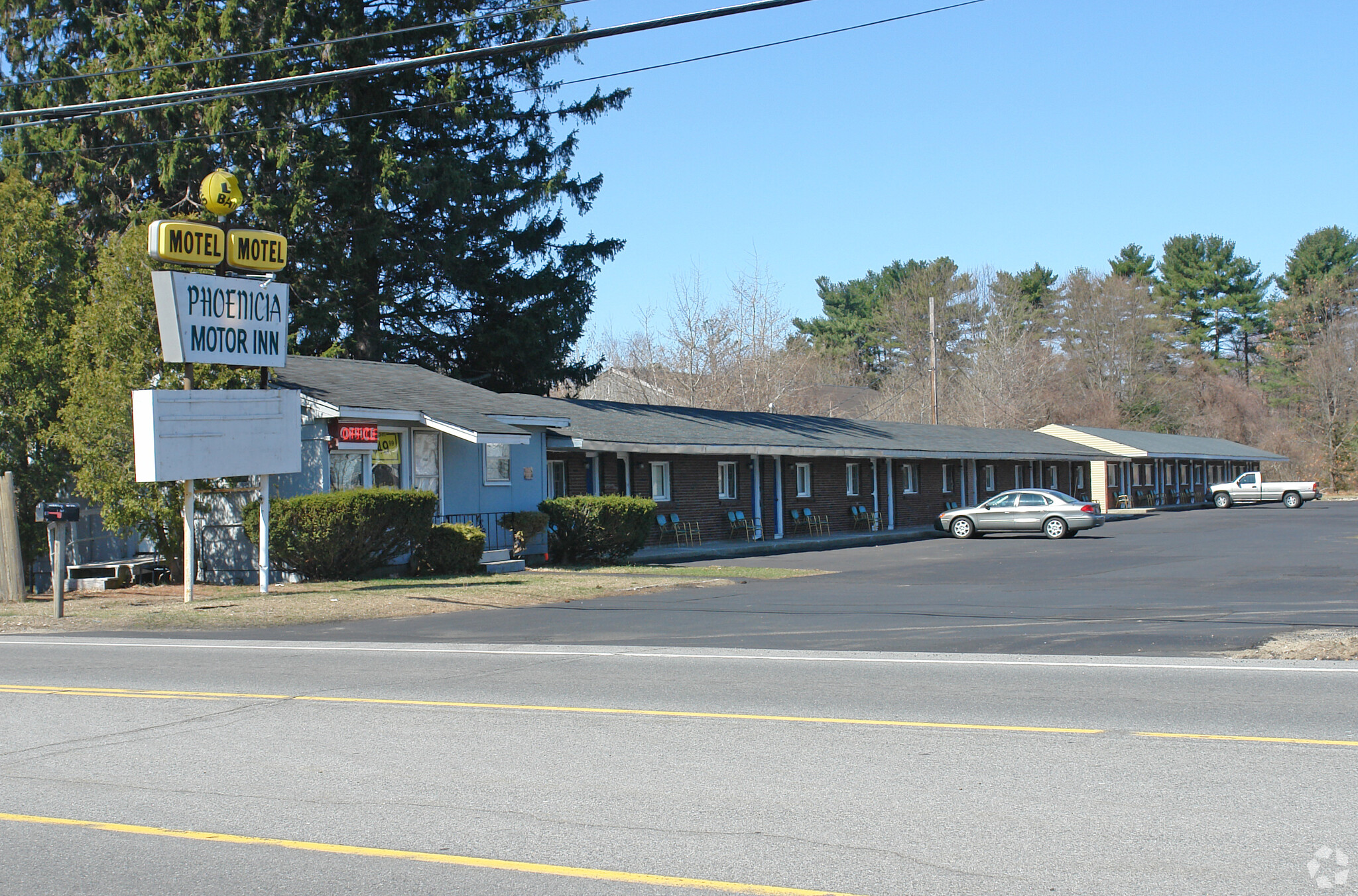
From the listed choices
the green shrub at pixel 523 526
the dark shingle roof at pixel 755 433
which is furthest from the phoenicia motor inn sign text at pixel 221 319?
the dark shingle roof at pixel 755 433

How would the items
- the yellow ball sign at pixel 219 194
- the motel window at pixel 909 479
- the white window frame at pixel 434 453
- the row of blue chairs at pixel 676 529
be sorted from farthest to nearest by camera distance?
the motel window at pixel 909 479 < the row of blue chairs at pixel 676 529 < the white window frame at pixel 434 453 < the yellow ball sign at pixel 219 194

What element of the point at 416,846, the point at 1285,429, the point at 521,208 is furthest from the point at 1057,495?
the point at 1285,429

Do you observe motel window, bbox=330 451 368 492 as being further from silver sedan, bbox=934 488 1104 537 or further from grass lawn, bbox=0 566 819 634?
silver sedan, bbox=934 488 1104 537

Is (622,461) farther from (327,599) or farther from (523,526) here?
(327,599)

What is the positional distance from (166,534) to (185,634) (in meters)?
8.28

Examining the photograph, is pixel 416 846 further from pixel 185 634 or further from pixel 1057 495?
pixel 1057 495

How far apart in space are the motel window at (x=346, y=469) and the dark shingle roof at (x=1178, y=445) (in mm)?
45752

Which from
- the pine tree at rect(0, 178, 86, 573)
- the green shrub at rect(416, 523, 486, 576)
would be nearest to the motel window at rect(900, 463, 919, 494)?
the green shrub at rect(416, 523, 486, 576)

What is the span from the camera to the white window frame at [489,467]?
84.1 ft

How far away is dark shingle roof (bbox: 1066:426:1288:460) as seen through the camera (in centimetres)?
6072

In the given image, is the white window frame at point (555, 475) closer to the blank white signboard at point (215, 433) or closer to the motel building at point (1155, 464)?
the blank white signboard at point (215, 433)

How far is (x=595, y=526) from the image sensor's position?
25859mm

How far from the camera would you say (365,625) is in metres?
16.0

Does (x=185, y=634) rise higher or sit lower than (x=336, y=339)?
lower
